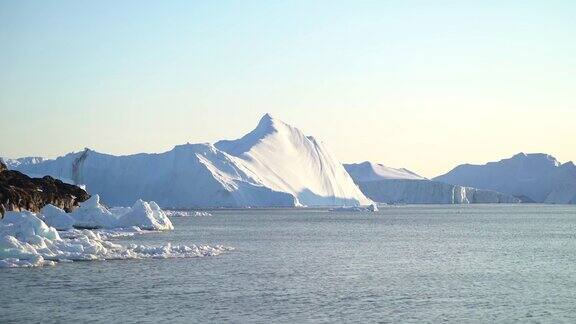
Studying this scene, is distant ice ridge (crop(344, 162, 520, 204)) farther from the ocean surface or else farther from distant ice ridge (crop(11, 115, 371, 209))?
the ocean surface

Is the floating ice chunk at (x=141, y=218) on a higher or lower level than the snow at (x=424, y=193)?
lower

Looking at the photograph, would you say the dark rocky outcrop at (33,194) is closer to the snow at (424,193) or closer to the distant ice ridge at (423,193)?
the snow at (424,193)

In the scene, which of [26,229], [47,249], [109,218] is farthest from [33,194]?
[47,249]

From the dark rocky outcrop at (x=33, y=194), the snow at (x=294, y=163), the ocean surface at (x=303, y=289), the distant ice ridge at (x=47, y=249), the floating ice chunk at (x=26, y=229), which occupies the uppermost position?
A: the snow at (x=294, y=163)

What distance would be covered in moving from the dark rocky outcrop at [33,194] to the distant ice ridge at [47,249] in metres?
11.4

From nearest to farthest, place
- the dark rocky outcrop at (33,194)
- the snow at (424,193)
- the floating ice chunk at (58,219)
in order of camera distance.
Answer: the floating ice chunk at (58,219) → the dark rocky outcrop at (33,194) → the snow at (424,193)

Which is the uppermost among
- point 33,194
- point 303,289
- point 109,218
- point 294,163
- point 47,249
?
point 294,163

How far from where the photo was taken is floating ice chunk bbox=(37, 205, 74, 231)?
152 feet

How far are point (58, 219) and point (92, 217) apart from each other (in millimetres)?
5194

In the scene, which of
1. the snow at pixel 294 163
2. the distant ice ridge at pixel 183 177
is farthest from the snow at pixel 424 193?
the distant ice ridge at pixel 183 177

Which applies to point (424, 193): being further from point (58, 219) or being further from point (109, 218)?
point (58, 219)

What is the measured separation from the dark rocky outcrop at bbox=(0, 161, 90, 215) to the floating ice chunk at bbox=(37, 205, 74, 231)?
2.03 metres

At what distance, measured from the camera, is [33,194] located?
53.0 metres

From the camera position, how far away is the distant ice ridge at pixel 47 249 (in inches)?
1046
